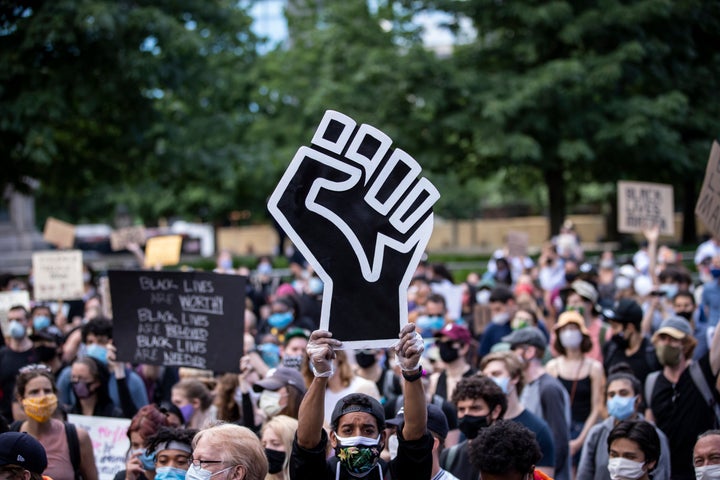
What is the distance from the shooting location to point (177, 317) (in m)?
7.07

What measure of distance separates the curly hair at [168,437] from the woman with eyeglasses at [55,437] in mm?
762

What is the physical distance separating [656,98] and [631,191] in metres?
11.9

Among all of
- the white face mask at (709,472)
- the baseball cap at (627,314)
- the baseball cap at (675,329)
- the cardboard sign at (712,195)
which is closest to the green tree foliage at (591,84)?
the baseball cap at (627,314)

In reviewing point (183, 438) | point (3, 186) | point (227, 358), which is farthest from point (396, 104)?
point (183, 438)

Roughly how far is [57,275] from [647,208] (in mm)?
8015

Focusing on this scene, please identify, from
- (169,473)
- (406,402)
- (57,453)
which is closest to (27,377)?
(57,453)

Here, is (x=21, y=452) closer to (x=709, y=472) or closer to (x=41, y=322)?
(x=709, y=472)

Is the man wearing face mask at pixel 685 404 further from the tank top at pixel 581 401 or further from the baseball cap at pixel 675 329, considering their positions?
the tank top at pixel 581 401

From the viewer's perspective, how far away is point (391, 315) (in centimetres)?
412

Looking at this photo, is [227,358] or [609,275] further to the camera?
[609,275]

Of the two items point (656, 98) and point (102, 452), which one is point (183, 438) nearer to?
point (102, 452)

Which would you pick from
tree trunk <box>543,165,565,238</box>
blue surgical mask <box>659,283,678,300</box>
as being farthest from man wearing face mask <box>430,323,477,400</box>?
tree trunk <box>543,165,565,238</box>

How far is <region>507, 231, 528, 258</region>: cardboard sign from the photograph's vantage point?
54.7ft

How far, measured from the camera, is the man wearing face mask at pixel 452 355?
23.7ft
